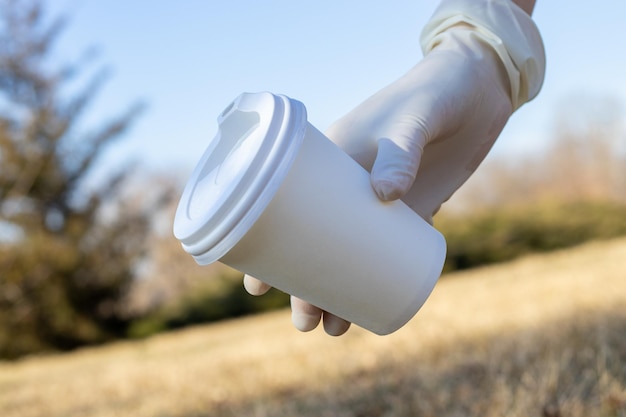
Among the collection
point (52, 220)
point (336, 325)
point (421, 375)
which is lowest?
point (52, 220)

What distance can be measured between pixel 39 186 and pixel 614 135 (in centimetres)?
1542

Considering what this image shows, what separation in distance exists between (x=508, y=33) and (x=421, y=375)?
93cm

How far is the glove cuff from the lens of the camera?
1.23 m

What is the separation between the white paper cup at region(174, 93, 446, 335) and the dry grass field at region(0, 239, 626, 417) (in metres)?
0.60

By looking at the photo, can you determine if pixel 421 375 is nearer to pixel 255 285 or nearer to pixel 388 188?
pixel 255 285

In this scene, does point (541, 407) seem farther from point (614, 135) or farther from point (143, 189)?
point (614, 135)

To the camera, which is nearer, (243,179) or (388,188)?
(243,179)

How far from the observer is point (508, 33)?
1.24 meters

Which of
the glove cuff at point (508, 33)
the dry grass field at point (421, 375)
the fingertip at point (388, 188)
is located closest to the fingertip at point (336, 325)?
the fingertip at point (388, 188)

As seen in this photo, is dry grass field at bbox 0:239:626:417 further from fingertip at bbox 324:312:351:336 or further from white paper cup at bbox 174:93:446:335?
white paper cup at bbox 174:93:446:335

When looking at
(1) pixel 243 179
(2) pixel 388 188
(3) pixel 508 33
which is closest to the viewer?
(1) pixel 243 179

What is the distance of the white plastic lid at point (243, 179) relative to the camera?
0.75 m

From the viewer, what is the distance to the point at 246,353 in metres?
3.02

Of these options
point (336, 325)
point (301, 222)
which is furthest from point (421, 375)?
point (301, 222)
